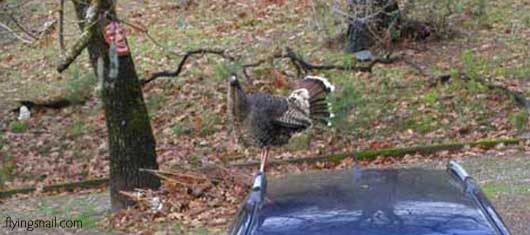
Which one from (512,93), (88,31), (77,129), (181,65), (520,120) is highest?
(88,31)

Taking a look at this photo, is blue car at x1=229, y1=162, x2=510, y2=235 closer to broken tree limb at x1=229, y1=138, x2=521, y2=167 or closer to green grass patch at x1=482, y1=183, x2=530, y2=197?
green grass patch at x1=482, y1=183, x2=530, y2=197

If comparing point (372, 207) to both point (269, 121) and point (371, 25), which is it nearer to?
point (269, 121)

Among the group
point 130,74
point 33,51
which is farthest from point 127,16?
point 130,74

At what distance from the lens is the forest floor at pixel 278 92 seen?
13680 millimetres

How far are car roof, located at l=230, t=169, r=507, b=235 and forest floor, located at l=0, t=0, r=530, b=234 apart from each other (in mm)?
5144

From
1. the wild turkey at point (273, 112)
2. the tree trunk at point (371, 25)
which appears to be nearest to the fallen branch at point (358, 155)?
the wild turkey at point (273, 112)

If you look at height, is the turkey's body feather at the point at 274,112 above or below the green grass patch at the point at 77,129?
above

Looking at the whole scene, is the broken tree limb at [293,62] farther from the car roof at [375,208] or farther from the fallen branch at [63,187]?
the car roof at [375,208]

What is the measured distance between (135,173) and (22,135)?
228 inches

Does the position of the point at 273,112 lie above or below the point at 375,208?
below

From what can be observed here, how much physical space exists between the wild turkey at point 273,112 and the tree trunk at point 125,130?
1488 millimetres

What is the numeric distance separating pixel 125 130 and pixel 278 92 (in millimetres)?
5151

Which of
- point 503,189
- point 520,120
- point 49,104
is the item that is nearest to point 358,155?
point 520,120

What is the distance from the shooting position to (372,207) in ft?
13.8
